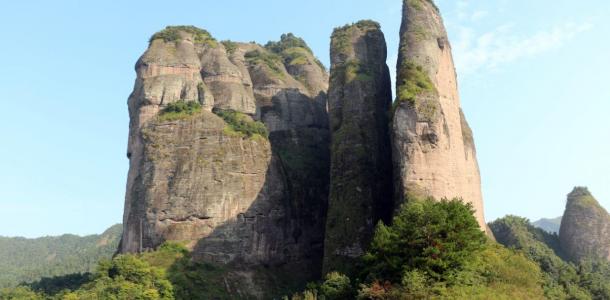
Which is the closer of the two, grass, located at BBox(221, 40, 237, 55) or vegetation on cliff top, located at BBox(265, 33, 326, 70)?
grass, located at BBox(221, 40, 237, 55)

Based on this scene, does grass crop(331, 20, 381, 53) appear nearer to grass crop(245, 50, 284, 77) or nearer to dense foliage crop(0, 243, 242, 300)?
grass crop(245, 50, 284, 77)

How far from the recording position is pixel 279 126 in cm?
6056

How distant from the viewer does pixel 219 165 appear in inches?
1956

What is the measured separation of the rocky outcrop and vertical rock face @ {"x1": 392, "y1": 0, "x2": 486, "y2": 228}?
4.74 m

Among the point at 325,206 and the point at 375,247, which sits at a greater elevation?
the point at 325,206

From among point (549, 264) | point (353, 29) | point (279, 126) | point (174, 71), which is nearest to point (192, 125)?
point (174, 71)

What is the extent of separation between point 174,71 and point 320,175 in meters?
17.7

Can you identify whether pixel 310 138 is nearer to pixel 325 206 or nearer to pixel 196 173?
pixel 325 206

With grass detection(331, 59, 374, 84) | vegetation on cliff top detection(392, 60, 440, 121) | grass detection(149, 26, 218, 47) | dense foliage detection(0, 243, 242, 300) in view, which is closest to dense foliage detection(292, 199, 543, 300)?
vegetation on cliff top detection(392, 60, 440, 121)

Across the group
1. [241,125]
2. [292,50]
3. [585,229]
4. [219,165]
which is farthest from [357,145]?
[585,229]

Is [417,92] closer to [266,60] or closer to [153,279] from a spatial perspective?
[153,279]

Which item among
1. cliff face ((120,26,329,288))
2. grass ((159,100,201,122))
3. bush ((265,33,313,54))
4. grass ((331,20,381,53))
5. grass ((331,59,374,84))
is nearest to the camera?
cliff face ((120,26,329,288))

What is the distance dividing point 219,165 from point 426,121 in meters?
19.3

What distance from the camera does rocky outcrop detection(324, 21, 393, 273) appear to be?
43406 millimetres
